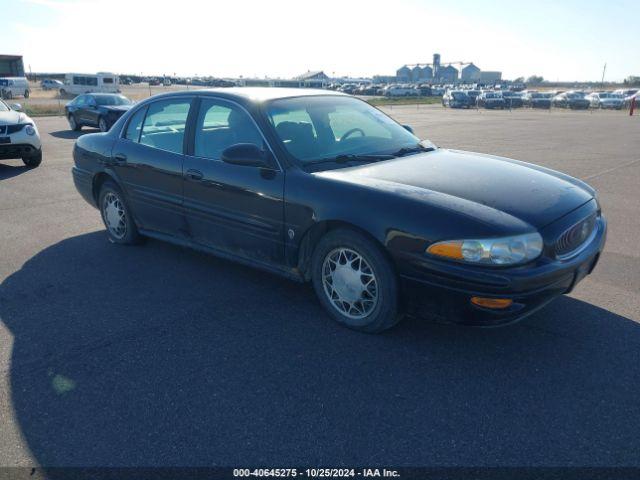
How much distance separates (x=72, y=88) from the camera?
50062mm

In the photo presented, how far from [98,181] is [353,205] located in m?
3.51

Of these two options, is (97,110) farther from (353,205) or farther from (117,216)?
(353,205)

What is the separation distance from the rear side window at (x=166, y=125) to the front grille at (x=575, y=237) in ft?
10.2

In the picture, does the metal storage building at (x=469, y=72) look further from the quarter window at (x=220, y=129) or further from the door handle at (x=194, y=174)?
the door handle at (x=194, y=174)

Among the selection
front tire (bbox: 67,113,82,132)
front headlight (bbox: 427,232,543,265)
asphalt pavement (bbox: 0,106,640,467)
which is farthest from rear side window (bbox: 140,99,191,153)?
front tire (bbox: 67,113,82,132)

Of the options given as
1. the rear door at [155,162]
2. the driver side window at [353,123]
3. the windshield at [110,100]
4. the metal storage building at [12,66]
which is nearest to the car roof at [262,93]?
the driver side window at [353,123]

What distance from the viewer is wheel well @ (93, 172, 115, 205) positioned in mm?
5590

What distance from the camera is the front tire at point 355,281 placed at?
3383 mm

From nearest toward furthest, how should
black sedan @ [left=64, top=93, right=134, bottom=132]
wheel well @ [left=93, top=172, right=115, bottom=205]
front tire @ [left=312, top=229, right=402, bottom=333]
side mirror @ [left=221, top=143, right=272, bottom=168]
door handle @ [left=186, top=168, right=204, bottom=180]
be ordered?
1. front tire @ [left=312, top=229, right=402, bottom=333]
2. side mirror @ [left=221, top=143, right=272, bottom=168]
3. door handle @ [left=186, top=168, right=204, bottom=180]
4. wheel well @ [left=93, top=172, right=115, bottom=205]
5. black sedan @ [left=64, top=93, right=134, bottom=132]

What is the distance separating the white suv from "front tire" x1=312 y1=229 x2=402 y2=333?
8.96 metres

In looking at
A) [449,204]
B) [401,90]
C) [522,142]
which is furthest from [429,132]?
[401,90]

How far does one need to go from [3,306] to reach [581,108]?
152 ft

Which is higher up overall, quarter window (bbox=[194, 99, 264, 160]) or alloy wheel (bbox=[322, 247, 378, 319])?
quarter window (bbox=[194, 99, 264, 160])

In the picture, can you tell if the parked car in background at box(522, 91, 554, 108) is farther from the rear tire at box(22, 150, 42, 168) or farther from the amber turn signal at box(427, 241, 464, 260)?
the amber turn signal at box(427, 241, 464, 260)
